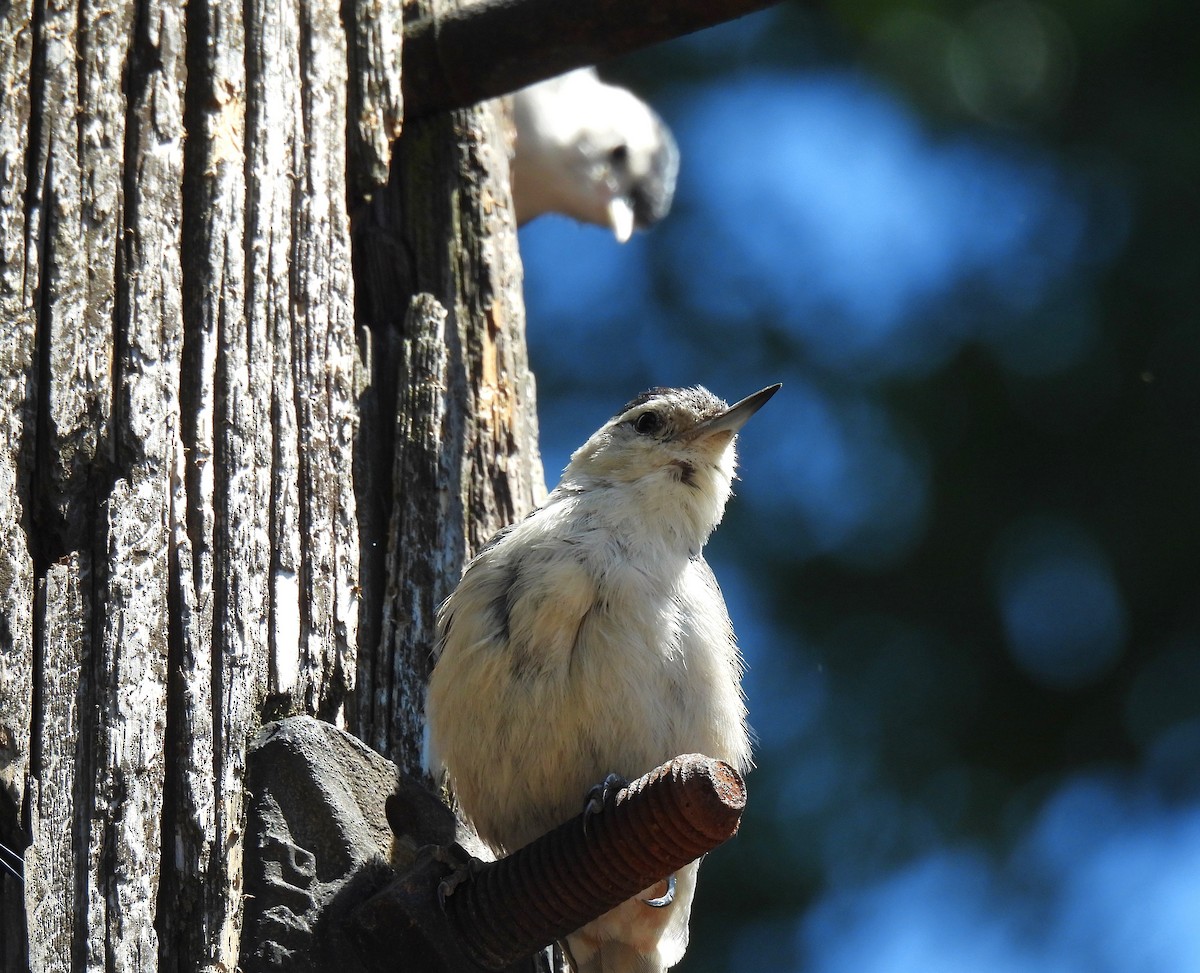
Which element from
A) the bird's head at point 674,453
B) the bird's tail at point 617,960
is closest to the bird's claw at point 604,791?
the bird's tail at point 617,960

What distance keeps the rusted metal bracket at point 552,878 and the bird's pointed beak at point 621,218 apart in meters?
5.04

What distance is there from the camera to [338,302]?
9.20 feet

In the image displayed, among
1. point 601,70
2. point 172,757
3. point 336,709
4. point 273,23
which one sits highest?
point 601,70

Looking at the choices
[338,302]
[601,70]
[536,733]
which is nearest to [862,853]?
[536,733]

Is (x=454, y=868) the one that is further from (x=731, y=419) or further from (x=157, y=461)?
(x=731, y=419)

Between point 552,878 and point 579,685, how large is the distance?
21.3 inches

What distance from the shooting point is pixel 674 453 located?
3.56 m

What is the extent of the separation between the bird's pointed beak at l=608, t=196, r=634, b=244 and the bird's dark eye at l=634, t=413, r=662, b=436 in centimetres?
355

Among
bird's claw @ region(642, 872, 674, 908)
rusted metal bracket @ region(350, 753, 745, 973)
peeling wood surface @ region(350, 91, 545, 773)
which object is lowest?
rusted metal bracket @ region(350, 753, 745, 973)

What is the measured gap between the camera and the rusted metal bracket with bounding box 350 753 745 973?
210 cm

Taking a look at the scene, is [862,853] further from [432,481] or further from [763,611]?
[432,481]

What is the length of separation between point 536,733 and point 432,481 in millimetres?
579

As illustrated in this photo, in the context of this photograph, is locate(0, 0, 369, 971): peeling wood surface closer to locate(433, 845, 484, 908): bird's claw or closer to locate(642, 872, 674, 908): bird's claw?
locate(433, 845, 484, 908): bird's claw

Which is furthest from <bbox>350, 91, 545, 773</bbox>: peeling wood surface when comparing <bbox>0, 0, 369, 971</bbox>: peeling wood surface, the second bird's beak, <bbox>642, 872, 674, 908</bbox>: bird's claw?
<bbox>642, 872, 674, 908</bbox>: bird's claw
